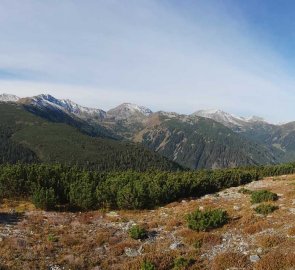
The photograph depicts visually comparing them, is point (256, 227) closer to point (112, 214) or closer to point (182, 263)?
point (182, 263)

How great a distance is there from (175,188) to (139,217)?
1209 cm

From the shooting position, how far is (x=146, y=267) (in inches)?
785

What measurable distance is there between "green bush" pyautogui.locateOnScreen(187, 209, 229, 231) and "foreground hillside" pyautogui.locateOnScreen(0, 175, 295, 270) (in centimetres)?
46

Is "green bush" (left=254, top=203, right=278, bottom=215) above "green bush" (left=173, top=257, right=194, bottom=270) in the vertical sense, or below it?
above

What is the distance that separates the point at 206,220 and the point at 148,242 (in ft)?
15.1

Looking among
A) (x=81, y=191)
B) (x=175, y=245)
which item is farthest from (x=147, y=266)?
(x=81, y=191)

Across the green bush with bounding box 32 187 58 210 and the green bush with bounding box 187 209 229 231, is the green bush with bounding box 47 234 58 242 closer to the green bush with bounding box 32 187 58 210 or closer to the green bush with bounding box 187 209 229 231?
the green bush with bounding box 187 209 229 231

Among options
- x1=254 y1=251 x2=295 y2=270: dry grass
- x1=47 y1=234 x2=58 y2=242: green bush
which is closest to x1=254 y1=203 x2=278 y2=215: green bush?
x1=254 y1=251 x2=295 y2=270: dry grass

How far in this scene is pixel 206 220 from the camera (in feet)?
88.3

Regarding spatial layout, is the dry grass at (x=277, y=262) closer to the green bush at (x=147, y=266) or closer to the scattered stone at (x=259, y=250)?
the scattered stone at (x=259, y=250)

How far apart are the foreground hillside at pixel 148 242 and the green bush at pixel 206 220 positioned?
1.52ft

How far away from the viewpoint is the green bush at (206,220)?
26609mm

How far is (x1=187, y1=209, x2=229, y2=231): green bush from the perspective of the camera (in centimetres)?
2661

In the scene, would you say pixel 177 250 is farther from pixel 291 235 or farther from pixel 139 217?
pixel 139 217
